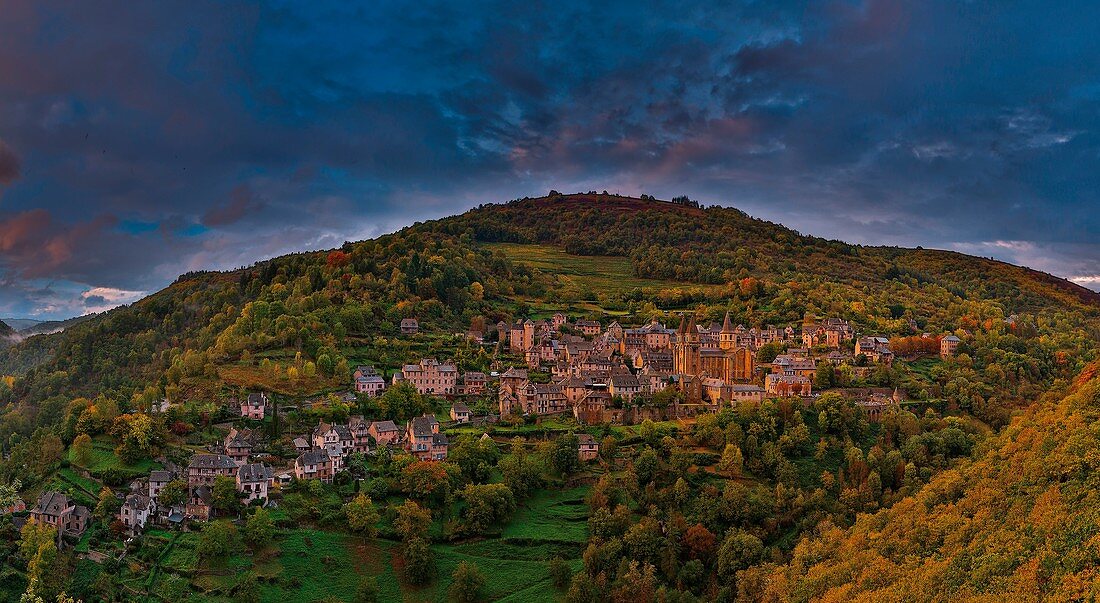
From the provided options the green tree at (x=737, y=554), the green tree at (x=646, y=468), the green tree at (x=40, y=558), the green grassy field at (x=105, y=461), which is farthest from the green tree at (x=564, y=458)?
the green tree at (x=40, y=558)

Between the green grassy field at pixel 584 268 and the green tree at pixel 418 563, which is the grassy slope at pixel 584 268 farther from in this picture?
the green tree at pixel 418 563

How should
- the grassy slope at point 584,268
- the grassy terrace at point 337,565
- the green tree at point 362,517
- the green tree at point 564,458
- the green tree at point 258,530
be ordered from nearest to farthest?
the grassy terrace at point 337,565 < the green tree at point 258,530 < the green tree at point 362,517 < the green tree at point 564,458 < the grassy slope at point 584,268

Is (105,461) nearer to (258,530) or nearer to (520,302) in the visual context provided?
(258,530)

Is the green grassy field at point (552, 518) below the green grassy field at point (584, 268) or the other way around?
below

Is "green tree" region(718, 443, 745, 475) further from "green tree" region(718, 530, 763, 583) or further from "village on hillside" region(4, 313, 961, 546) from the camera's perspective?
"green tree" region(718, 530, 763, 583)

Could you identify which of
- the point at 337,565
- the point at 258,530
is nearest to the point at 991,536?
the point at 337,565

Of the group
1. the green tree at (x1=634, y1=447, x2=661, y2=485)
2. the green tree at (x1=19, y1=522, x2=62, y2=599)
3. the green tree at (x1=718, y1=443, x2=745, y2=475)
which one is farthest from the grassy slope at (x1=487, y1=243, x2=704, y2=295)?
the green tree at (x1=19, y1=522, x2=62, y2=599)

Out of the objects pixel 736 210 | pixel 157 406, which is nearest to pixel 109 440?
pixel 157 406
